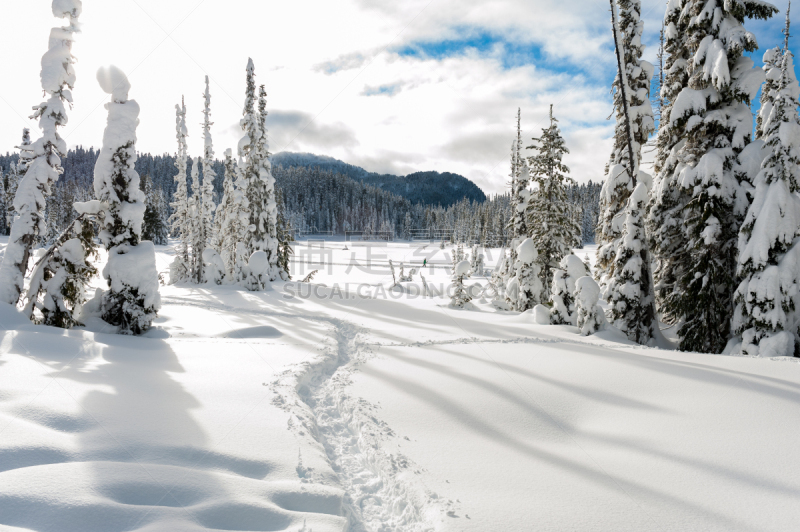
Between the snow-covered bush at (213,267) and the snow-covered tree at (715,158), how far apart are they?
25.5m

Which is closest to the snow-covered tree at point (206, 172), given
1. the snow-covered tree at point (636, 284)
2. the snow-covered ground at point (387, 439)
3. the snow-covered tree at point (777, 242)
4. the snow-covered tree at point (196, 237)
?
the snow-covered tree at point (196, 237)

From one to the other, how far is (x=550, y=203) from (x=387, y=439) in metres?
15.0

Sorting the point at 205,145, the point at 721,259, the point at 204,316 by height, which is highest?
the point at 205,145

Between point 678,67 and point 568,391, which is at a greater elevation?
point 678,67

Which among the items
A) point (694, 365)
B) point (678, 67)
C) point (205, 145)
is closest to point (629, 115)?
point (678, 67)

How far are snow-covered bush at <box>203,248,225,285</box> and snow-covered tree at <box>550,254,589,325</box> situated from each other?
2175 centimetres

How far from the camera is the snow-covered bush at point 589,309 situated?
39.9 feet

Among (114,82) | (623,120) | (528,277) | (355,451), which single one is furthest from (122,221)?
(623,120)

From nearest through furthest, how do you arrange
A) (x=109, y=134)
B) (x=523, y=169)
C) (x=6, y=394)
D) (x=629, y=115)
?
(x=6, y=394), (x=109, y=134), (x=629, y=115), (x=523, y=169)

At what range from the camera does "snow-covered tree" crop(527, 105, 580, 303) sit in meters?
17.4

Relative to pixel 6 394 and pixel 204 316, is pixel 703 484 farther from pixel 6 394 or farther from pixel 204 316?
pixel 204 316

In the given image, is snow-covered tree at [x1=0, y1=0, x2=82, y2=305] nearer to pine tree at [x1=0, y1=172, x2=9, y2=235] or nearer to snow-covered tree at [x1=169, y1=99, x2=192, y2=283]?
snow-covered tree at [x1=169, y1=99, x2=192, y2=283]

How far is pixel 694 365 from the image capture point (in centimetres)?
748

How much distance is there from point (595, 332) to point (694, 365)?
481 cm
